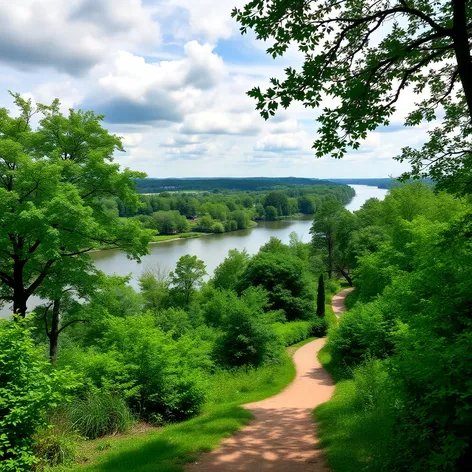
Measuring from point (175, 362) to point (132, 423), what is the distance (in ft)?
5.65

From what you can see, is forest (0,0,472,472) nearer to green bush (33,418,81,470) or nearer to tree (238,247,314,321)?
green bush (33,418,81,470)

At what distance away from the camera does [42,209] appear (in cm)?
1018

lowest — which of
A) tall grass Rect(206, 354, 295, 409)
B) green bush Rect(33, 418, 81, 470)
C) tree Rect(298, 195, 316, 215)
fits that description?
tall grass Rect(206, 354, 295, 409)

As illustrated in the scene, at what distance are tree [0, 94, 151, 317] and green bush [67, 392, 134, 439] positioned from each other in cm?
326

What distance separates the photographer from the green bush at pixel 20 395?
17.0 ft

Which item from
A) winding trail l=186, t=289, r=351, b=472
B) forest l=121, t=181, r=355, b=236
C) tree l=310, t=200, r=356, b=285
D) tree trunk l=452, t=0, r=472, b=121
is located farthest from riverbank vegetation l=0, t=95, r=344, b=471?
forest l=121, t=181, r=355, b=236

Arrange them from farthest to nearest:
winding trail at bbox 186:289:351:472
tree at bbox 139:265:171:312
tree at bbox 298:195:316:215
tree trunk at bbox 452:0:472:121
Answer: tree at bbox 298:195:316:215
tree at bbox 139:265:171:312
winding trail at bbox 186:289:351:472
tree trunk at bbox 452:0:472:121

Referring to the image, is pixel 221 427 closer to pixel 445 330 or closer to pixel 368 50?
pixel 445 330

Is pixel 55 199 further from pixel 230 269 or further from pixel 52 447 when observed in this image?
pixel 230 269

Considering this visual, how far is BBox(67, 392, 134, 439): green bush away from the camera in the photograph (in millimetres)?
7289

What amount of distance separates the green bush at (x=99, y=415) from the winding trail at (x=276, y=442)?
205cm

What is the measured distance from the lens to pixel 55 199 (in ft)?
33.6

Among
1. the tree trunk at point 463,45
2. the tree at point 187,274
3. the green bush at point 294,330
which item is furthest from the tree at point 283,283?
the tree trunk at point 463,45

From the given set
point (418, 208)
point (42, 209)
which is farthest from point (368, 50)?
point (418, 208)
